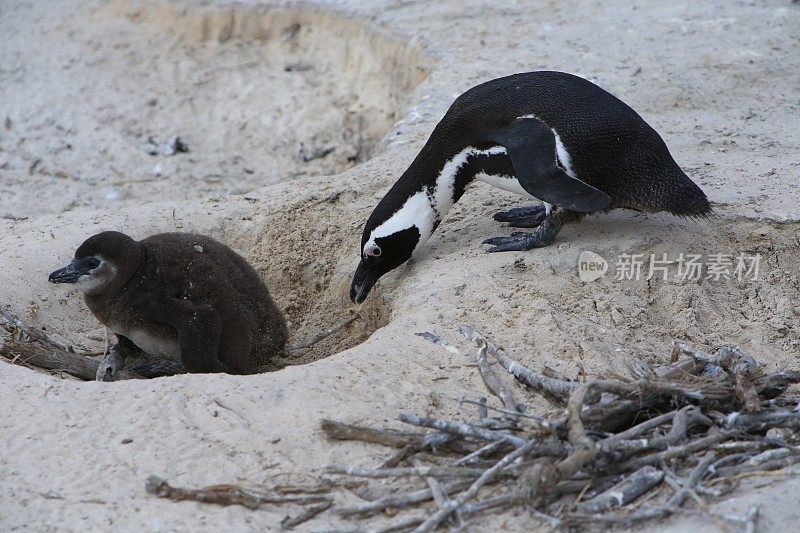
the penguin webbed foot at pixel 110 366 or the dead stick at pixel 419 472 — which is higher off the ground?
the dead stick at pixel 419 472

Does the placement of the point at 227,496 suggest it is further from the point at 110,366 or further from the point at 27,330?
the point at 27,330

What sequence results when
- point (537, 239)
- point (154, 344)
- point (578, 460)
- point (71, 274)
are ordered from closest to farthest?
point (578, 460)
point (71, 274)
point (154, 344)
point (537, 239)

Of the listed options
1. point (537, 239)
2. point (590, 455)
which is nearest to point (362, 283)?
point (537, 239)

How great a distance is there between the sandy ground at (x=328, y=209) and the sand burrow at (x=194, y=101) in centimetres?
3

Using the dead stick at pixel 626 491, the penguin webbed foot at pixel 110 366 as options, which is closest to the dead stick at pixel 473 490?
the dead stick at pixel 626 491

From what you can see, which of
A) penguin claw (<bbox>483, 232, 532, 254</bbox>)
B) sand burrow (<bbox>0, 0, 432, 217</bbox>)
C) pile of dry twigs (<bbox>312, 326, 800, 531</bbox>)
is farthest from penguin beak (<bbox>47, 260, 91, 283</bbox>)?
sand burrow (<bbox>0, 0, 432, 217</bbox>)

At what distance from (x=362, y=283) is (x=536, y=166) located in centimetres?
116

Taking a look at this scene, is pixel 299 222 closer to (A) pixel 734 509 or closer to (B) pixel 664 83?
(B) pixel 664 83

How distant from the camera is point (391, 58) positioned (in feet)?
28.7

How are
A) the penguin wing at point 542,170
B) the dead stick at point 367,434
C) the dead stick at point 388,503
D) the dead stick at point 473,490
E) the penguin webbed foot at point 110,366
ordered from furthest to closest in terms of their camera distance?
the penguin webbed foot at point 110,366, the penguin wing at point 542,170, the dead stick at point 367,434, the dead stick at point 388,503, the dead stick at point 473,490

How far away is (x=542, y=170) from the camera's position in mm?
4738

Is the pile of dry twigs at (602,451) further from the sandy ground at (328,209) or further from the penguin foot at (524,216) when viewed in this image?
the penguin foot at (524,216)

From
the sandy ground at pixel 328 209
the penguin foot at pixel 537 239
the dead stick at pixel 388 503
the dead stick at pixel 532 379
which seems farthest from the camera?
the penguin foot at pixel 537 239

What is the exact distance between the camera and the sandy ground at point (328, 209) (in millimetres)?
3504
